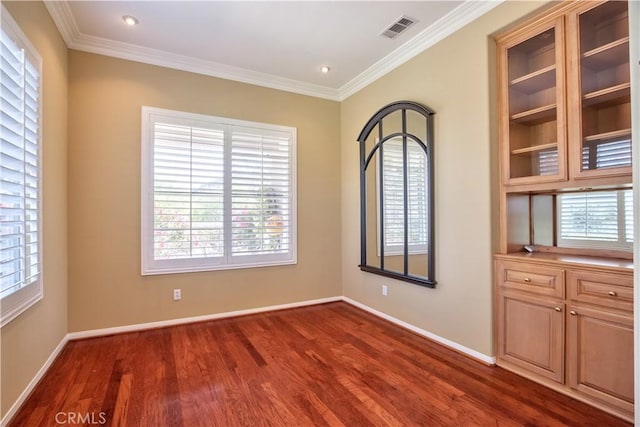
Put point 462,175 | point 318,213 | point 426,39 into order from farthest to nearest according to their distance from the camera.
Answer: point 318,213
point 426,39
point 462,175

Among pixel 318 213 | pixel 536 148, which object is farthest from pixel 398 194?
pixel 536 148

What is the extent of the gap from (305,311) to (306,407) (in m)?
1.99

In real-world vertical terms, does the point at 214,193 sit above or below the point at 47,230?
above

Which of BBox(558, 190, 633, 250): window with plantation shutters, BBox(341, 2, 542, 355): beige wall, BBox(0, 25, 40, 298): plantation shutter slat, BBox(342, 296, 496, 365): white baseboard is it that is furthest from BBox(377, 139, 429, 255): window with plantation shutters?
BBox(0, 25, 40, 298): plantation shutter slat

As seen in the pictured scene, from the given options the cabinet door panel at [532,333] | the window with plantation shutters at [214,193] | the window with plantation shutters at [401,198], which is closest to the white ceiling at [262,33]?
the window with plantation shutters at [214,193]

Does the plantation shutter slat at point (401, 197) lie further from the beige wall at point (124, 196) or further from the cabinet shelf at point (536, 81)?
the beige wall at point (124, 196)

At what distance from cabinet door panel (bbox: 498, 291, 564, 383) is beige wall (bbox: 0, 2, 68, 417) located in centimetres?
340

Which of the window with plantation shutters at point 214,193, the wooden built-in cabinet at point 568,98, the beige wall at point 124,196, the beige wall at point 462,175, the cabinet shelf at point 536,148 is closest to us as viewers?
the wooden built-in cabinet at point 568,98

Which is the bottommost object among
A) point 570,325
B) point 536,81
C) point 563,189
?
point 570,325

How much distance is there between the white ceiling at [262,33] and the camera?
265 cm

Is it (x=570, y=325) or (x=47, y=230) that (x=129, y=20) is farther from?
(x=570, y=325)

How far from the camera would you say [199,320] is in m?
3.62

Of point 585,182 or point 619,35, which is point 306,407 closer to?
point 585,182

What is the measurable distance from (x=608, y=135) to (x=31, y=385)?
4299 millimetres
